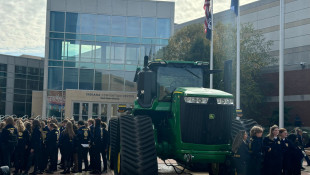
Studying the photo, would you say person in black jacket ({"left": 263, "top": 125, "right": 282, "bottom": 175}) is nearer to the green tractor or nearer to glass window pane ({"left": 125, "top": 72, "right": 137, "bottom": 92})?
the green tractor

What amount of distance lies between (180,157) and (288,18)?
4322cm

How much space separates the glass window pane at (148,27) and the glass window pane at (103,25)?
3406 mm

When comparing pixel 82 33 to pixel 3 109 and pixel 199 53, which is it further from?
pixel 3 109

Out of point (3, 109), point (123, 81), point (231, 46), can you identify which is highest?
point (231, 46)

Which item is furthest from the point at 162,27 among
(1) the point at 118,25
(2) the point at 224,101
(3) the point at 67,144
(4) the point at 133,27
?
(2) the point at 224,101

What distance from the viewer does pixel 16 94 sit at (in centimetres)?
5712

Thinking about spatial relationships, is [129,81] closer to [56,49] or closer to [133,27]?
[133,27]

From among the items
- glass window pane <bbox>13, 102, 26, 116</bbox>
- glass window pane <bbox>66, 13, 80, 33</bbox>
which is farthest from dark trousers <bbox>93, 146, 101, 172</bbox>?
glass window pane <bbox>13, 102, 26, 116</bbox>

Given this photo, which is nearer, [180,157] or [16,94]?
[180,157]

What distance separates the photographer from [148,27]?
135ft

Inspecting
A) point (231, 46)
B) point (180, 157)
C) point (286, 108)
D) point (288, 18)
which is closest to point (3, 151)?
point (180, 157)

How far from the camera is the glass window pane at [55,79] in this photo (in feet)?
130

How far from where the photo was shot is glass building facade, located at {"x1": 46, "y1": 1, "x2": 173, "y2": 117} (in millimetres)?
39531

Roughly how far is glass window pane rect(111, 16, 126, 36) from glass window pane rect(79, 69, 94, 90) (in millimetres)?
4394
